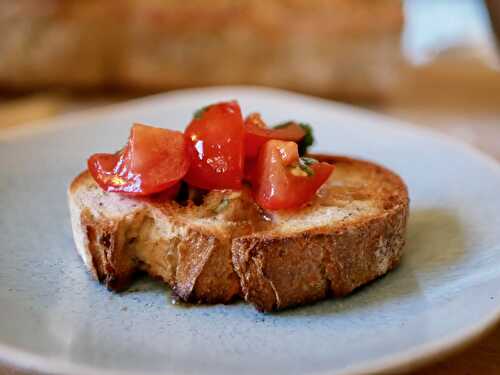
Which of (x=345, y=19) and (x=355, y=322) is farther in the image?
(x=345, y=19)

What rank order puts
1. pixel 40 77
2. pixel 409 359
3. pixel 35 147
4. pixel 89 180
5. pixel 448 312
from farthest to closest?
pixel 40 77, pixel 35 147, pixel 89 180, pixel 448 312, pixel 409 359

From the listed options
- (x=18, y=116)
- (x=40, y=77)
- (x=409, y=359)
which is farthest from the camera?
(x=40, y=77)

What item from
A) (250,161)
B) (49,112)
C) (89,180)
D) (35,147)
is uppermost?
(250,161)

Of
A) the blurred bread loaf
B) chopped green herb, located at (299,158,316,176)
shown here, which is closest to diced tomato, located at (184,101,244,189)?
chopped green herb, located at (299,158,316,176)

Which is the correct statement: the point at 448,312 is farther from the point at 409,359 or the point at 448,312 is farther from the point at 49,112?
the point at 49,112

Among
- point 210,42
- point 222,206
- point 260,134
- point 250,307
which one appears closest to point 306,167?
point 260,134

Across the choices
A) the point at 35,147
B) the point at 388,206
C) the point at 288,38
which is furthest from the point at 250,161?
the point at 288,38

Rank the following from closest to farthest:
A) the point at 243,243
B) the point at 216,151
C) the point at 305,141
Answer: the point at 243,243 < the point at 216,151 < the point at 305,141

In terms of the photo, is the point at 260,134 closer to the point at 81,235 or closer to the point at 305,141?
the point at 305,141

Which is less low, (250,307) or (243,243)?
(243,243)
